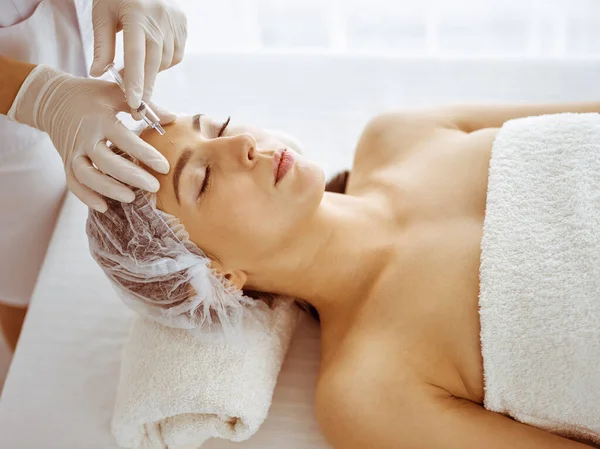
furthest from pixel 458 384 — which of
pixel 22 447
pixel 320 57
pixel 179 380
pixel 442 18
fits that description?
pixel 442 18

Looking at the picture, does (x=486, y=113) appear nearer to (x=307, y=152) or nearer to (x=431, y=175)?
(x=431, y=175)

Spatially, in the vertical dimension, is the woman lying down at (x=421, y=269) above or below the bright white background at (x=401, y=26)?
below

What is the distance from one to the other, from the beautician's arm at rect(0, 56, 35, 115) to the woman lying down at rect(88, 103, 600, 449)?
1.23ft

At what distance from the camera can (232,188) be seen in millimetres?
1356

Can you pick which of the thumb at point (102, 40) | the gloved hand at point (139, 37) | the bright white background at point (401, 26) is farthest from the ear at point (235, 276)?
the bright white background at point (401, 26)

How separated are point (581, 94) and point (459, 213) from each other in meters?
0.78

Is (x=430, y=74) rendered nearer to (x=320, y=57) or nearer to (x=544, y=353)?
(x=320, y=57)

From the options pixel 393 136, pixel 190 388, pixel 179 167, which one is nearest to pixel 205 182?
pixel 179 167

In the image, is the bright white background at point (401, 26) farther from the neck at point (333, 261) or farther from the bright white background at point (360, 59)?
the neck at point (333, 261)

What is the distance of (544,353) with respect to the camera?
4.12 feet

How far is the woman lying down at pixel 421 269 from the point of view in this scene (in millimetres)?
1275

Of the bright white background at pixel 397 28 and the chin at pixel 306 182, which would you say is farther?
the bright white background at pixel 397 28

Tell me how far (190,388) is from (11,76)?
2.70ft

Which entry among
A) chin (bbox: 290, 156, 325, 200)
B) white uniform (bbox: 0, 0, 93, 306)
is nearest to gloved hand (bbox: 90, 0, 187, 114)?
white uniform (bbox: 0, 0, 93, 306)
